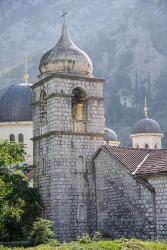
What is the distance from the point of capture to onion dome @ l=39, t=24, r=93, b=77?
32.3 metres

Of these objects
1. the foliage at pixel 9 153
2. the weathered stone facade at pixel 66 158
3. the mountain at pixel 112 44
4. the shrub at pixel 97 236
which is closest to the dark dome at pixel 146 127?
the weathered stone facade at pixel 66 158

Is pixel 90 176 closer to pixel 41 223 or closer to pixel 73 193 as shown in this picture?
pixel 73 193

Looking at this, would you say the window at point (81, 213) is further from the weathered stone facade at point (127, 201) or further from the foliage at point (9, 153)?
the foliage at point (9, 153)

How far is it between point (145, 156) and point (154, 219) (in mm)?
4718

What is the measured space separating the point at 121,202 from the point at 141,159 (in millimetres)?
2650

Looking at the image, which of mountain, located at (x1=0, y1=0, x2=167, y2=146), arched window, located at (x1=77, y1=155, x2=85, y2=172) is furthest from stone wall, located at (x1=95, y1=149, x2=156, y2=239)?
mountain, located at (x1=0, y1=0, x2=167, y2=146)

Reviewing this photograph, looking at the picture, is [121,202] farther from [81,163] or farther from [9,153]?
[9,153]

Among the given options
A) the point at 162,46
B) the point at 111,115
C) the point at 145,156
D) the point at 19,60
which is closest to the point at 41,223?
the point at 145,156

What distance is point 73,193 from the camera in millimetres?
30750

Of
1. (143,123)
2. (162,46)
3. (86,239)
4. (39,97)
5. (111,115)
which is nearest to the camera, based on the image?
(86,239)

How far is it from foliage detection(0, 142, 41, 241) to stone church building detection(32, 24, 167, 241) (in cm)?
88

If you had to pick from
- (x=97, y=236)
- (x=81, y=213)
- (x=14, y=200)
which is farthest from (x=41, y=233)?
(x=81, y=213)

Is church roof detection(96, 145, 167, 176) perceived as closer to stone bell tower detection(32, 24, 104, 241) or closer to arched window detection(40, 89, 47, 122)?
stone bell tower detection(32, 24, 104, 241)

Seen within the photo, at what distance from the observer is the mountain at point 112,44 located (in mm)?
138250
